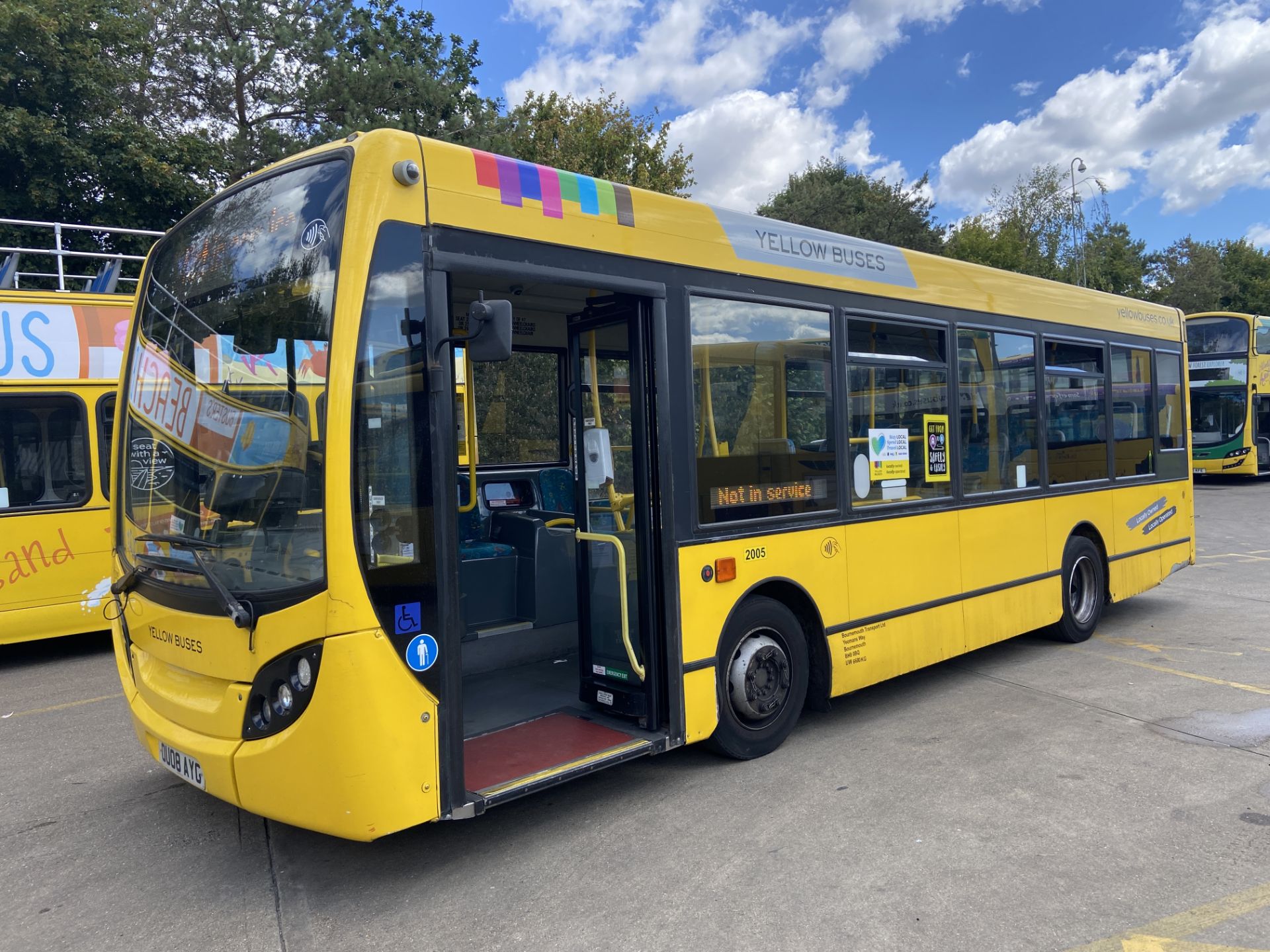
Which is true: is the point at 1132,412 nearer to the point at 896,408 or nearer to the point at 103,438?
the point at 896,408

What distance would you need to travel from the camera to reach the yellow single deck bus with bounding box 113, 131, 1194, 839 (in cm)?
337

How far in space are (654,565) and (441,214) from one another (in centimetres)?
198

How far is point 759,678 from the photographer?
195 inches

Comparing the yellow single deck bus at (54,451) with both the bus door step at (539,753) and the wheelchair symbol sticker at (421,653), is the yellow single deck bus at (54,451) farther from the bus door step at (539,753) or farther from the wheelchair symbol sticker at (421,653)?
the wheelchair symbol sticker at (421,653)

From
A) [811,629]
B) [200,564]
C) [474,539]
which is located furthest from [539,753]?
[474,539]

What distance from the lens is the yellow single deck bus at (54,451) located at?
7855mm

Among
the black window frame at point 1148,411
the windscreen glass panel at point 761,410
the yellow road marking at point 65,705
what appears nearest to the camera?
the windscreen glass panel at point 761,410

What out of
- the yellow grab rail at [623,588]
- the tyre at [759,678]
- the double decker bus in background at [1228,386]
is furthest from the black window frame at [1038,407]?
the double decker bus in background at [1228,386]

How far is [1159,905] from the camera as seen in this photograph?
3352 millimetres

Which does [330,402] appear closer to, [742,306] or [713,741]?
[742,306]

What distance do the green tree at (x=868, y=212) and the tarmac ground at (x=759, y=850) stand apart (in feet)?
93.3

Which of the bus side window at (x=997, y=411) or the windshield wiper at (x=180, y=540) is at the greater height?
the bus side window at (x=997, y=411)

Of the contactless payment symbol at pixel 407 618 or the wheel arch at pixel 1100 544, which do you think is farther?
the wheel arch at pixel 1100 544

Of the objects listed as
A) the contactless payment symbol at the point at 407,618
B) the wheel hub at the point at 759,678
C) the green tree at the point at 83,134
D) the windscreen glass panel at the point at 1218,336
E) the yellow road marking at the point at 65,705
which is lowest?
the yellow road marking at the point at 65,705
